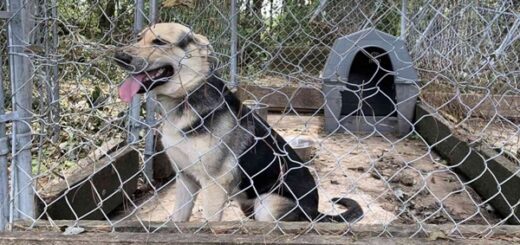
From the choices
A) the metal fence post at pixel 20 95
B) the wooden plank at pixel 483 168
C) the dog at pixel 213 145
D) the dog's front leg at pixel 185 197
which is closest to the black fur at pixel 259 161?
Result: the dog at pixel 213 145

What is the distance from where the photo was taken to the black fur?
2898 mm

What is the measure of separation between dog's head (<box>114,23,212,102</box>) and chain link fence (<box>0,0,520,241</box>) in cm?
12

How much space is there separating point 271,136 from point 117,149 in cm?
133

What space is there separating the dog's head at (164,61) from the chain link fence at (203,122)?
119mm

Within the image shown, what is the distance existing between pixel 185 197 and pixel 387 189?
1.68 m

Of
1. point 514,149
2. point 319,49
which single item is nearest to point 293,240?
point 514,149

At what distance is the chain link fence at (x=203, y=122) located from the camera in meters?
2.34

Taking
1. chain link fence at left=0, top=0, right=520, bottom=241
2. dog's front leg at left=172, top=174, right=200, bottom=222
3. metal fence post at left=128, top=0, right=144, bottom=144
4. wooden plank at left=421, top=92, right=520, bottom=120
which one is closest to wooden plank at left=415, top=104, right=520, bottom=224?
chain link fence at left=0, top=0, right=520, bottom=241

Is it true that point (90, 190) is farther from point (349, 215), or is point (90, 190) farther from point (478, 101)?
point (478, 101)

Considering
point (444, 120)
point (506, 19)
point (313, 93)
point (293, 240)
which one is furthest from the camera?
point (313, 93)

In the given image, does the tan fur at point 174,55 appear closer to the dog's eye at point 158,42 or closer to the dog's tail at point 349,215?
Result: the dog's eye at point 158,42

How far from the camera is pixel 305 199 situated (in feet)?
9.71

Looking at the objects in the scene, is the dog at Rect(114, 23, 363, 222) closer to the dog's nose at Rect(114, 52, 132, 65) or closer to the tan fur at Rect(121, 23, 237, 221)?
the tan fur at Rect(121, 23, 237, 221)

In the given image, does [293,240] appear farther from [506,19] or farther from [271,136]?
[506,19]
